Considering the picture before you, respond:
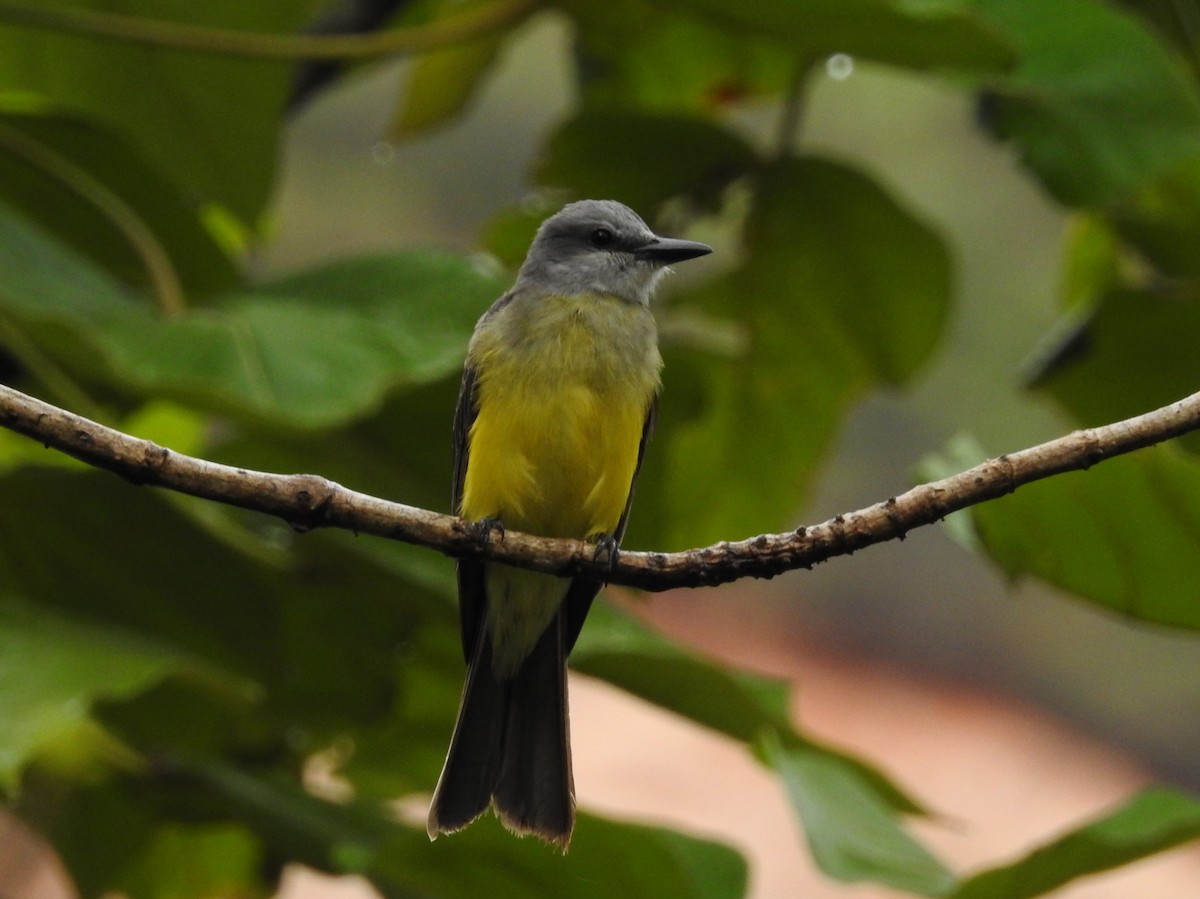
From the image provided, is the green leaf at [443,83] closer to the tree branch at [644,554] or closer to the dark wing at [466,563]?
the dark wing at [466,563]

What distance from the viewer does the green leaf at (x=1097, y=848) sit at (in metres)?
2.40

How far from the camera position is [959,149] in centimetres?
701

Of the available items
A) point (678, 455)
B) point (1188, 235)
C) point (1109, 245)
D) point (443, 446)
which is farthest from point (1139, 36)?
point (443, 446)

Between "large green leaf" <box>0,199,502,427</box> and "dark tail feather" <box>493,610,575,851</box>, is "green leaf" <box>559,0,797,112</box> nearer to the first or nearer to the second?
"large green leaf" <box>0,199,502,427</box>

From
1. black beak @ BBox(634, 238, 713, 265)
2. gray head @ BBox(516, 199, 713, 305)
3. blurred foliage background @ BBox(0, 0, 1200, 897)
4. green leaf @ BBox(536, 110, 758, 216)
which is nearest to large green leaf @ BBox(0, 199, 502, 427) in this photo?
blurred foliage background @ BBox(0, 0, 1200, 897)

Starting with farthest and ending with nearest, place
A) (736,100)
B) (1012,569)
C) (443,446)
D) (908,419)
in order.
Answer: (908,419) → (736,100) → (443,446) → (1012,569)

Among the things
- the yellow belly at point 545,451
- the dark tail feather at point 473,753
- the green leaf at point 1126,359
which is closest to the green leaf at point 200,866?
the dark tail feather at point 473,753

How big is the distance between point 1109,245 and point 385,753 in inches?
84.3

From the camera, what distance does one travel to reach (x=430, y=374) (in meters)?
2.79

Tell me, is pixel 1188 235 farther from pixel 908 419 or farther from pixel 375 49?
pixel 908 419

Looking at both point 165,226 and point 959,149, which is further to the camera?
point 959,149

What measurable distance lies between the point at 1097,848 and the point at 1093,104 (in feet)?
5.24

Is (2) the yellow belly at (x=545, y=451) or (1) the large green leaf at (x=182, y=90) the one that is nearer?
(2) the yellow belly at (x=545, y=451)

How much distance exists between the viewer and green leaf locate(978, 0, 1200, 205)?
323 centimetres
